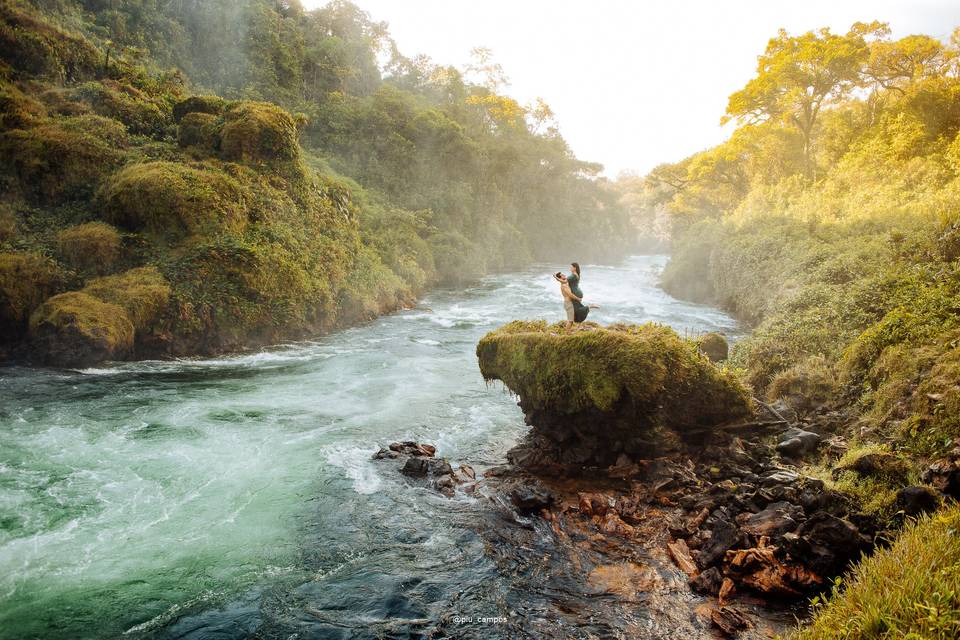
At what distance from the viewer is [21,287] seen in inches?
486

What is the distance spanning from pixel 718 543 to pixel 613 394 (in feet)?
7.82

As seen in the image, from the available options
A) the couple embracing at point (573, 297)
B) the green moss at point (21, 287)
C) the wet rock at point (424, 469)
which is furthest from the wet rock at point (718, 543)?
the green moss at point (21, 287)

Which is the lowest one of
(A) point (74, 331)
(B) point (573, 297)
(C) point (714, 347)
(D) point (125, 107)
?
(C) point (714, 347)

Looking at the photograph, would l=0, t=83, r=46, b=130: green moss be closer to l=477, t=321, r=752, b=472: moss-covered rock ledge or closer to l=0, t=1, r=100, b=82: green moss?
l=0, t=1, r=100, b=82: green moss

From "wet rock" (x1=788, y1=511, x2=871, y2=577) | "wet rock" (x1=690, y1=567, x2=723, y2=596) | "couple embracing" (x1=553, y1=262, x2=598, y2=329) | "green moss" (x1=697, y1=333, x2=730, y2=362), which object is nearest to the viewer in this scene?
"wet rock" (x1=788, y1=511, x2=871, y2=577)

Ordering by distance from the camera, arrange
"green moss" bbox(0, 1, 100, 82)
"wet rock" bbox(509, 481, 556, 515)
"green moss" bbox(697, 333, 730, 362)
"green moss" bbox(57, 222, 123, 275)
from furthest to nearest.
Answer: "green moss" bbox(0, 1, 100, 82), "green moss" bbox(57, 222, 123, 275), "green moss" bbox(697, 333, 730, 362), "wet rock" bbox(509, 481, 556, 515)

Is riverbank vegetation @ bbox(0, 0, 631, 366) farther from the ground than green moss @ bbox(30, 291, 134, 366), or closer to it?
farther from the ground

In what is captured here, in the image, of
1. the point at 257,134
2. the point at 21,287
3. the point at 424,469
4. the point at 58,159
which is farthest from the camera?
the point at 257,134

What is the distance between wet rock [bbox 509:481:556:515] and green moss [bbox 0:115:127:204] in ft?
53.1

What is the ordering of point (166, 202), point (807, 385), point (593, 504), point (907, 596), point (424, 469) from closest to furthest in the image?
point (907, 596), point (593, 504), point (424, 469), point (807, 385), point (166, 202)

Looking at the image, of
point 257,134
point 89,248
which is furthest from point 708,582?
point 257,134

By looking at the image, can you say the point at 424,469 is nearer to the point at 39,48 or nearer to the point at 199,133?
the point at 199,133

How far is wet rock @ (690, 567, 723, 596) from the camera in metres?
5.08

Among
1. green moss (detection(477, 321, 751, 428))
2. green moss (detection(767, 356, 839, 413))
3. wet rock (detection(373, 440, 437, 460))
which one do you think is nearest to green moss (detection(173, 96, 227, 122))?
wet rock (detection(373, 440, 437, 460))
